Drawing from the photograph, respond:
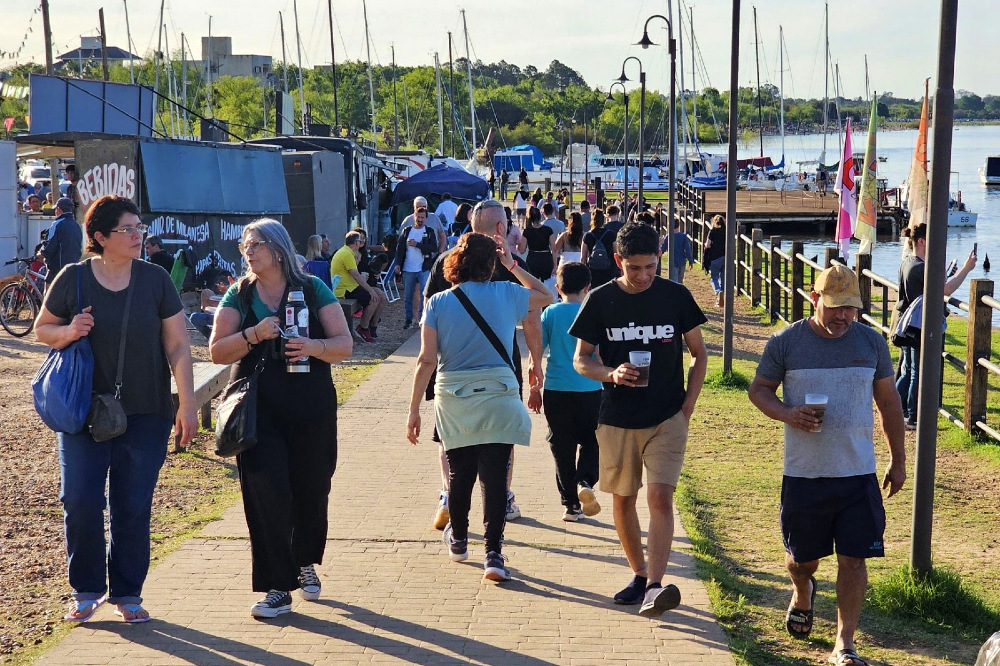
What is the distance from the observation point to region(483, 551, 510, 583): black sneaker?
582 centimetres

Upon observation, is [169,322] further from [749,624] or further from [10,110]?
[10,110]

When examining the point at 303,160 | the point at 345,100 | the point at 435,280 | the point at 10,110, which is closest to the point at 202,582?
the point at 435,280

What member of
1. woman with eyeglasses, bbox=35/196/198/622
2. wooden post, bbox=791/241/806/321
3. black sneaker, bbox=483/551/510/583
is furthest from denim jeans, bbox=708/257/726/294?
woman with eyeglasses, bbox=35/196/198/622

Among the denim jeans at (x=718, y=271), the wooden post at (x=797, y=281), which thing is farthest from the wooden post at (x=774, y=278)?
the denim jeans at (x=718, y=271)

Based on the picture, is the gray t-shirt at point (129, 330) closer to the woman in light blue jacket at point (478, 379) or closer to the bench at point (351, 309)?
the woman in light blue jacket at point (478, 379)

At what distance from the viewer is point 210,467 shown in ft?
28.1

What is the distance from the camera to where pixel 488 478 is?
5.93 metres

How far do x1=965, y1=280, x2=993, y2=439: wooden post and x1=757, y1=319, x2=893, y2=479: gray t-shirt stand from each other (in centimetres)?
537

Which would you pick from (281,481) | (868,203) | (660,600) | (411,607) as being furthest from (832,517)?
(868,203)

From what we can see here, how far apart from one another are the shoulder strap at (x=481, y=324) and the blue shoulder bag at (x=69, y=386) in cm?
175

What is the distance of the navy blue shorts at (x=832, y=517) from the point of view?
4859 mm

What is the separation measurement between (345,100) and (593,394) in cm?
9574

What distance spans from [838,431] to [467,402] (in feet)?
5.97

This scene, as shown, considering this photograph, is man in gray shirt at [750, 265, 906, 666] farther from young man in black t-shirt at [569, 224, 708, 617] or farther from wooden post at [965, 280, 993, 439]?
wooden post at [965, 280, 993, 439]
